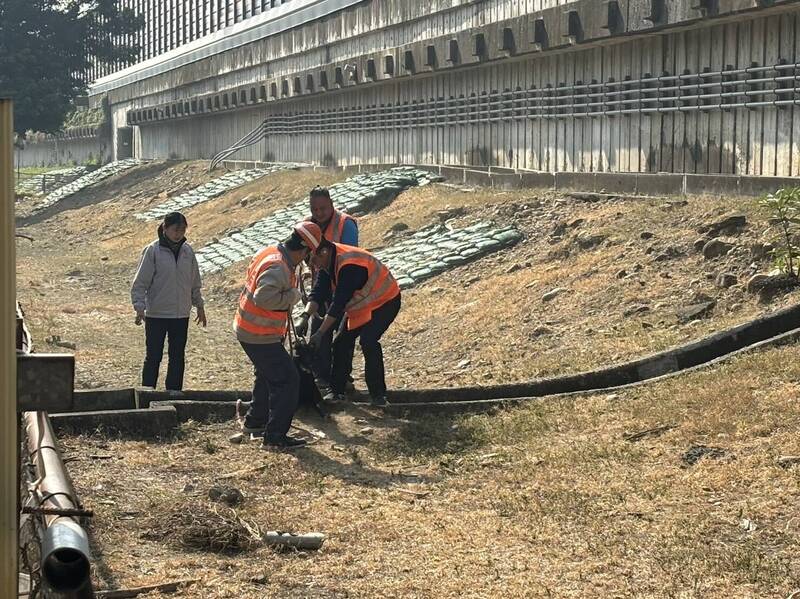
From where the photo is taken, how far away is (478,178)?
74.9 ft

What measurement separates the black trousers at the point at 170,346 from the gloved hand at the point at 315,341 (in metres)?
1.33

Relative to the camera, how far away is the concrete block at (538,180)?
20.0 metres

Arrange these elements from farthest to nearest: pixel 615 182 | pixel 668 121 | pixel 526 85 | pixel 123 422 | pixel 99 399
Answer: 1. pixel 526 85
2. pixel 668 121
3. pixel 615 182
4. pixel 99 399
5. pixel 123 422

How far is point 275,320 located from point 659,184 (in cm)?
922

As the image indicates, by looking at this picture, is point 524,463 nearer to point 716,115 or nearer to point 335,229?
point 335,229

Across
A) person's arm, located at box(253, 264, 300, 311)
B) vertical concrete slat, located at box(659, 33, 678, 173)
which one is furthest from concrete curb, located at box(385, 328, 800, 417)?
vertical concrete slat, located at box(659, 33, 678, 173)

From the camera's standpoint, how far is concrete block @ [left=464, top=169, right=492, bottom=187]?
22219mm

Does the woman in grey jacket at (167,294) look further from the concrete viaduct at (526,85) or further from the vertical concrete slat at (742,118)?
the vertical concrete slat at (742,118)

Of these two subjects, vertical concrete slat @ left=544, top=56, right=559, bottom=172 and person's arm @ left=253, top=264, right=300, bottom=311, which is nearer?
person's arm @ left=253, top=264, right=300, bottom=311

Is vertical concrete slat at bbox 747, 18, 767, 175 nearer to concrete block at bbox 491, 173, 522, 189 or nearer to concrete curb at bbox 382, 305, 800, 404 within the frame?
concrete block at bbox 491, 173, 522, 189

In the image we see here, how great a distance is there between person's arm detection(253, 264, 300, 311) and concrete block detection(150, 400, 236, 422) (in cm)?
141

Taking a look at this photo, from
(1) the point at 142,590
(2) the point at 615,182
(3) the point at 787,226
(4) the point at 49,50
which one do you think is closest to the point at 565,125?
(2) the point at 615,182

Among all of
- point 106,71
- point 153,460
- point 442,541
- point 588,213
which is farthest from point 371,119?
point 106,71

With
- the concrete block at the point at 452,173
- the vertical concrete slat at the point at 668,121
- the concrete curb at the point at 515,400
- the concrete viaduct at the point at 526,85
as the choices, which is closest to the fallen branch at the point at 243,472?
the concrete curb at the point at 515,400
